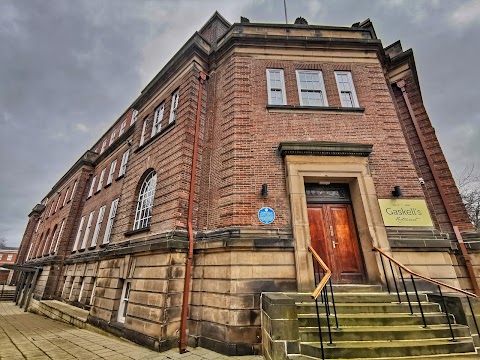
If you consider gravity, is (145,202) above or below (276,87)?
below

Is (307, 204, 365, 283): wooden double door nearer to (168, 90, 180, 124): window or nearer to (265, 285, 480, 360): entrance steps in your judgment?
(265, 285, 480, 360): entrance steps

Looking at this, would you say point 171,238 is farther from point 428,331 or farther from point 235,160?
point 428,331

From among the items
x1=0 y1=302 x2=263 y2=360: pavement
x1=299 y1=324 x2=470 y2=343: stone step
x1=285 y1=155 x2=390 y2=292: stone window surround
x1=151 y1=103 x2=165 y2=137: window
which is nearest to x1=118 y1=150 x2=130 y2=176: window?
x1=151 y1=103 x2=165 y2=137: window

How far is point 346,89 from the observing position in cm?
913

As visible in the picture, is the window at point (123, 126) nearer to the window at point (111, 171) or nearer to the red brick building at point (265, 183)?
the window at point (111, 171)

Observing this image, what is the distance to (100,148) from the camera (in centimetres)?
2350

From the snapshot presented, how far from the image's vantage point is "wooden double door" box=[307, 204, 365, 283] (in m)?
6.69

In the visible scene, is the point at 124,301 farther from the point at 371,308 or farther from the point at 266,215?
the point at 371,308

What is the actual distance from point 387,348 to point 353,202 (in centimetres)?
423

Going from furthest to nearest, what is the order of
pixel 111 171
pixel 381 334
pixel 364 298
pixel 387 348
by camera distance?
pixel 111 171
pixel 364 298
pixel 381 334
pixel 387 348

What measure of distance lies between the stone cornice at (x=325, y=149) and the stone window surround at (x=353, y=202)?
0.43 ft

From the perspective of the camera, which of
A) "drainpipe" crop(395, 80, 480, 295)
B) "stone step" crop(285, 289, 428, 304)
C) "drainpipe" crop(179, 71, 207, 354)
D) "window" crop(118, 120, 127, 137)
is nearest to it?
"stone step" crop(285, 289, 428, 304)

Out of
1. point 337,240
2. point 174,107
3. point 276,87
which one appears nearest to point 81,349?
point 337,240

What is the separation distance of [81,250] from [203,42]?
16.0 m
